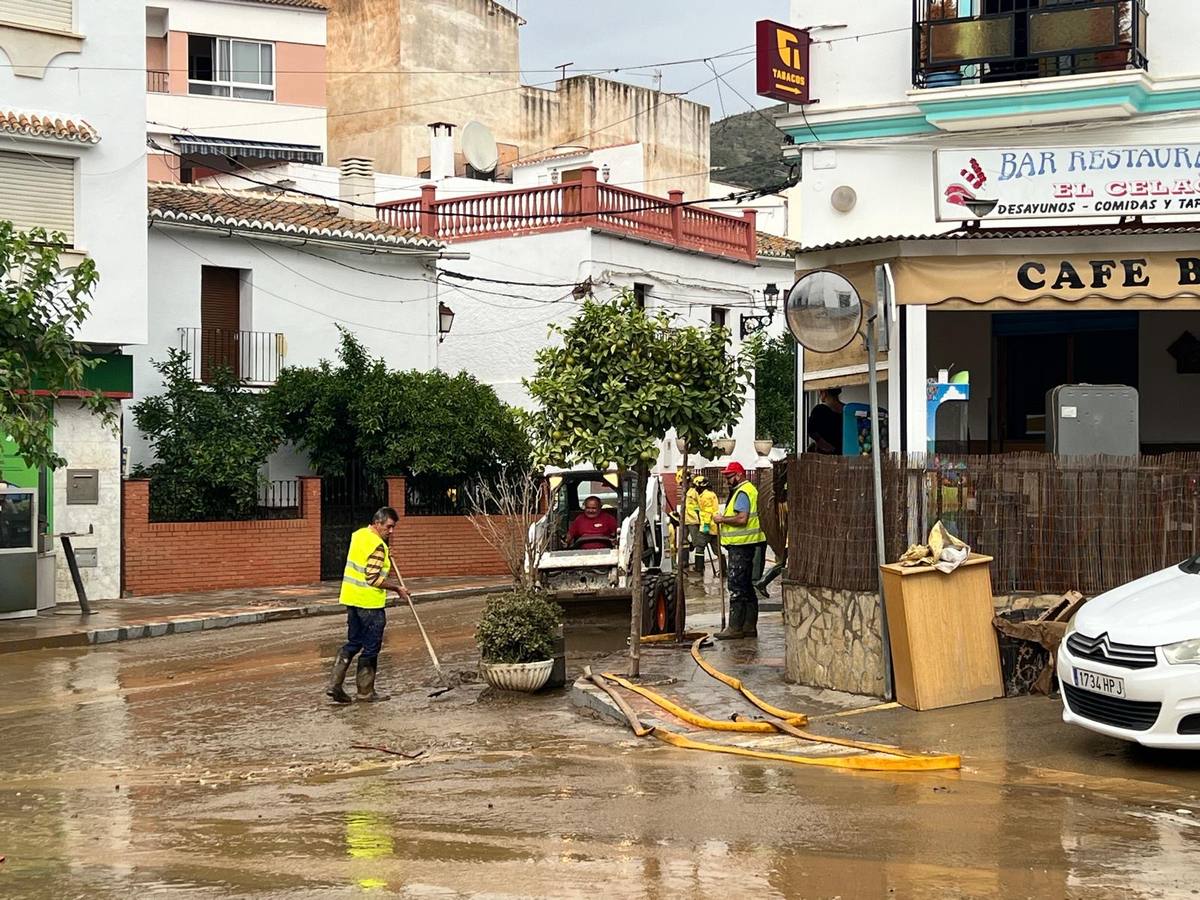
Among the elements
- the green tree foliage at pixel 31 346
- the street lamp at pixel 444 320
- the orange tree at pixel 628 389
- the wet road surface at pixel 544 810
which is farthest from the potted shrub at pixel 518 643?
the street lamp at pixel 444 320

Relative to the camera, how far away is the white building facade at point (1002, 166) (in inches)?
541

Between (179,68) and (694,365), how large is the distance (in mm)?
31661

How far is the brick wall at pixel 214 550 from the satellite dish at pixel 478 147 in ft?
56.7

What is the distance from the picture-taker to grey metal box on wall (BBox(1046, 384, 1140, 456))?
1162 centimetres

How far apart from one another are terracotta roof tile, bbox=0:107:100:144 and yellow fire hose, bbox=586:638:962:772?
13.4 metres

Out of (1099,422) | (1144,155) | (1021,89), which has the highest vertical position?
(1021,89)

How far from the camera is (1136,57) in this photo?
54.6 ft

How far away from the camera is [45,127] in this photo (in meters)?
21.4

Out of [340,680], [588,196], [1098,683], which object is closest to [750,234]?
[588,196]

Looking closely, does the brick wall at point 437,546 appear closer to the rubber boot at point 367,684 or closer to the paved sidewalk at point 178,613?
the paved sidewalk at point 178,613

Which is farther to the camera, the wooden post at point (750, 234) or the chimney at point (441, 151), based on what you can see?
the chimney at point (441, 151)

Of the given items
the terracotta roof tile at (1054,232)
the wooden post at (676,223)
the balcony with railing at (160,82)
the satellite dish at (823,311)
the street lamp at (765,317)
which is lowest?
the satellite dish at (823,311)

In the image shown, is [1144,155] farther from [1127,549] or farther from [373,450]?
[373,450]

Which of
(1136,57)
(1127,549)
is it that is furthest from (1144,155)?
(1127,549)
